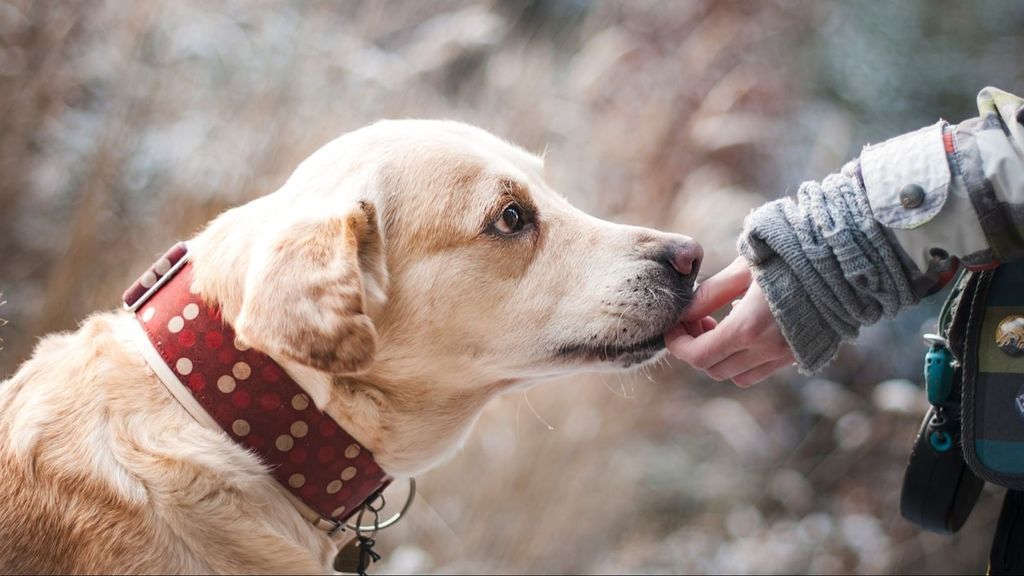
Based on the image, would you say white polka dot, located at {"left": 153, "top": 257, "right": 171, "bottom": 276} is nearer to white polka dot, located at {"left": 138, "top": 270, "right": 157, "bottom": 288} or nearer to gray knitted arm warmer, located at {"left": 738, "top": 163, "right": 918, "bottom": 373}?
white polka dot, located at {"left": 138, "top": 270, "right": 157, "bottom": 288}

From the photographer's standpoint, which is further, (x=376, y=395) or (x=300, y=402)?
(x=376, y=395)

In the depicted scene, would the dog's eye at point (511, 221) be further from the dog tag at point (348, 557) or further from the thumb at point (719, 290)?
the dog tag at point (348, 557)

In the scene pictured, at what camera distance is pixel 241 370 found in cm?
165

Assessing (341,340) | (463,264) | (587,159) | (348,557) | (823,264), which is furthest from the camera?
(587,159)

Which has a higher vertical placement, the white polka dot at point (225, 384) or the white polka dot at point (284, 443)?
the white polka dot at point (225, 384)

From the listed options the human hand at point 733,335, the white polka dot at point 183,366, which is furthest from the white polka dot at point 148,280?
the human hand at point 733,335

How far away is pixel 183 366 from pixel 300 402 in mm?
238

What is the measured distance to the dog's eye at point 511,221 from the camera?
6.50 ft

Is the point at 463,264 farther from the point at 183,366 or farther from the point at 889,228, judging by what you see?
the point at 889,228

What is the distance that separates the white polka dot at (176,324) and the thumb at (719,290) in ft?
3.61

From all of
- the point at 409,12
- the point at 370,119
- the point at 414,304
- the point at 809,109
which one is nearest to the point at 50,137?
the point at 370,119

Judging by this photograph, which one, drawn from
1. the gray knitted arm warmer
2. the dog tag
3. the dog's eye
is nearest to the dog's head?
the dog's eye

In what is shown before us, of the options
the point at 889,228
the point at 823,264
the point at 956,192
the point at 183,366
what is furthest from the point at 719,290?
the point at 183,366

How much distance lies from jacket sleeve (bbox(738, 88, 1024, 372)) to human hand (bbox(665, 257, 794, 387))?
0.26 ft
